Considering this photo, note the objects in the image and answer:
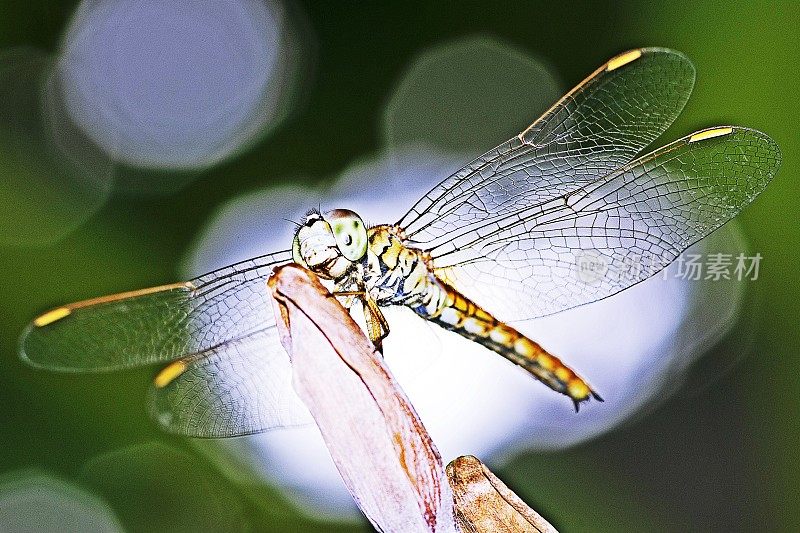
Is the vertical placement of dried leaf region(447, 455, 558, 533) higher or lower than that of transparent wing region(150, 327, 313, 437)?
lower

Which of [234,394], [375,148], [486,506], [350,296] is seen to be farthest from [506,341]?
[375,148]

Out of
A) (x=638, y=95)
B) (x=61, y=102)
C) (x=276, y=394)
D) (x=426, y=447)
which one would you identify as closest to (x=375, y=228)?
(x=276, y=394)

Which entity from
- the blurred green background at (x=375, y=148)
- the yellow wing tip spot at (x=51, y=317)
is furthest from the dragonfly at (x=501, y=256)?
the blurred green background at (x=375, y=148)

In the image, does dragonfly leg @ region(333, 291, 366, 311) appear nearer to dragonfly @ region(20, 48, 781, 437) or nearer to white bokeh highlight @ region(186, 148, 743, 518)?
dragonfly @ region(20, 48, 781, 437)

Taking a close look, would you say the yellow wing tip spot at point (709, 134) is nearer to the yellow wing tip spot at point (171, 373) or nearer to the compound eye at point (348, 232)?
the compound eye at point (348, 232)

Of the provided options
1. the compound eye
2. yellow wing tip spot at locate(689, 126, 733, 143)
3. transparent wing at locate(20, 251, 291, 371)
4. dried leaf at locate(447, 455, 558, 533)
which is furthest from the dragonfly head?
yellow wing tip spot at locate(689, 126, 733, 143)
